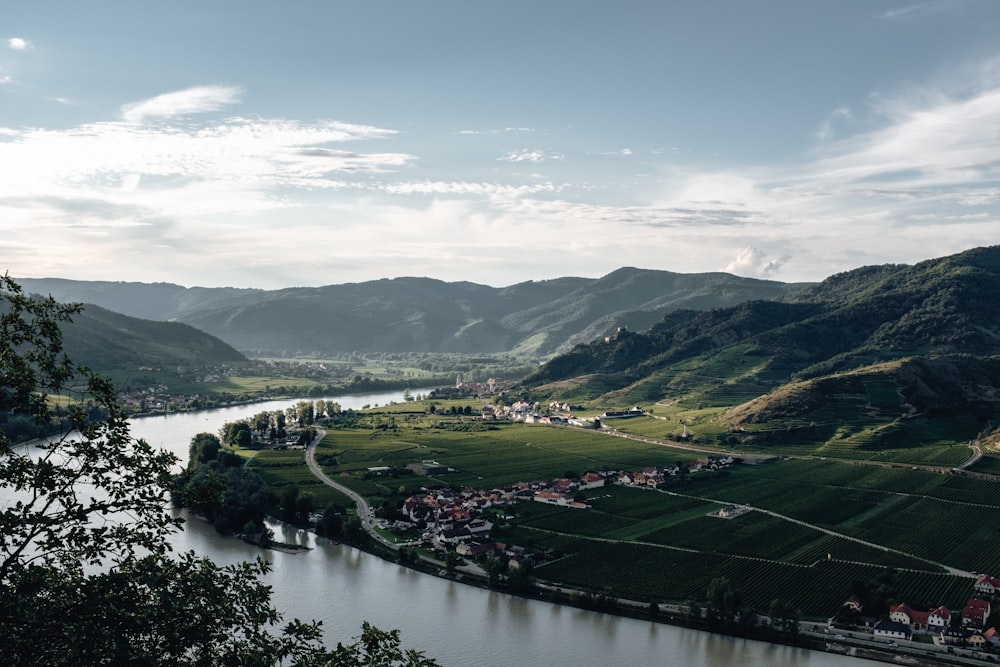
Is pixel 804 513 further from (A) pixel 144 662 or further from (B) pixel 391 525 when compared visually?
(A) pixel 144 662

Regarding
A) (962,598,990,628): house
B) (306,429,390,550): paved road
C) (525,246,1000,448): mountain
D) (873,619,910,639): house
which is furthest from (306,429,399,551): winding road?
(525,246,1000,448): mountain

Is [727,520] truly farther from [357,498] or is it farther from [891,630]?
[357,498]

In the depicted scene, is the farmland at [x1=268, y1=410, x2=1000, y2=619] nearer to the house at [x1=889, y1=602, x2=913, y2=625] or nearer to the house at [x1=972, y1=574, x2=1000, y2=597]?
the house at [x1=972, y1=574, x2=1000, y2=597]

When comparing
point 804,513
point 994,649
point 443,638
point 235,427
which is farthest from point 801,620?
point 235,427

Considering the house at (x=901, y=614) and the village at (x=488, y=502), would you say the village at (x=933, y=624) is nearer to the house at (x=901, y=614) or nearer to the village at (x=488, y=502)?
the house at (x=901, y=614)

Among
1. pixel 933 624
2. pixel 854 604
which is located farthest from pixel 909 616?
pixel 854 604

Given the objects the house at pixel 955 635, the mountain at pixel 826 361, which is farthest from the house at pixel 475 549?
the mountain at pixel 826 361

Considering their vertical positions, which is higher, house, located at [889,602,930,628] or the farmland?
the farmland
